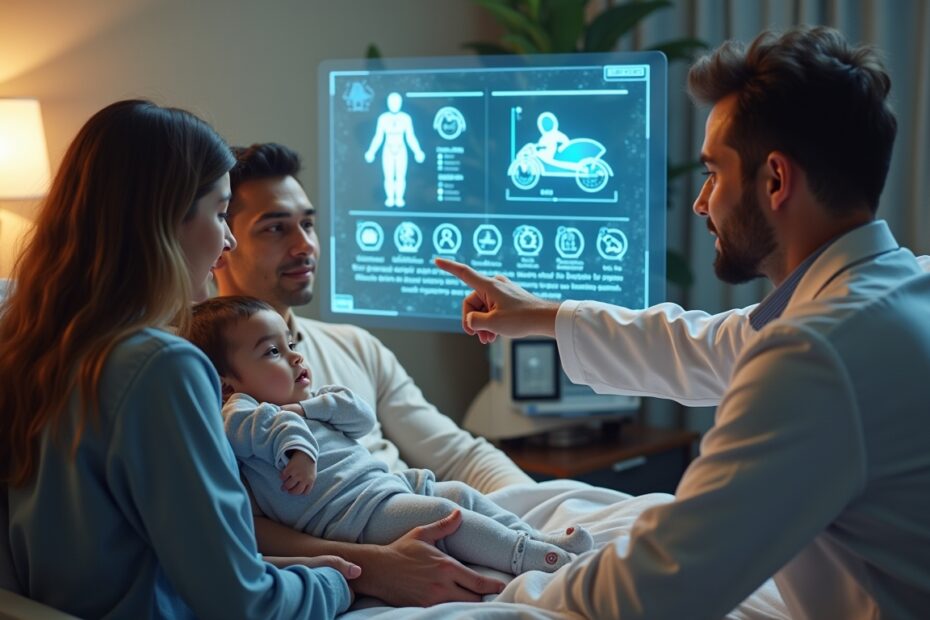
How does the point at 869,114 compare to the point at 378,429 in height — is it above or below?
above

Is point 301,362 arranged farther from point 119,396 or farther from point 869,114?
point 869,114

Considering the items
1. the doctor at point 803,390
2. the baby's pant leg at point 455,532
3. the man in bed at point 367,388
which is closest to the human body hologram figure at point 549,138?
the man in bed at point 367,388

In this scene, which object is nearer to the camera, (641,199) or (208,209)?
(208,209)

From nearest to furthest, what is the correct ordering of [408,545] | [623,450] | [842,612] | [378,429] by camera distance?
[842,612] → [408,545] → [378,429] → [623,450]

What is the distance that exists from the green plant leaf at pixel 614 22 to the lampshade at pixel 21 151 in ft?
5.33

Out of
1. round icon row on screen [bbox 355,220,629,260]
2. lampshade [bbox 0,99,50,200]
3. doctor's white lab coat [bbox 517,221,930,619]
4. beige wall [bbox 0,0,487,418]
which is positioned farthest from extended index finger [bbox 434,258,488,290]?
lampshade [bbox 0,99,50,200]

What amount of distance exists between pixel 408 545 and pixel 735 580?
1.81ft

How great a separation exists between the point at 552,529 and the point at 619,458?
4.10 feet

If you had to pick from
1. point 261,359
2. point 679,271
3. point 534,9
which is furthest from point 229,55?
point 261,359

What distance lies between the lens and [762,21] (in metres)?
3.31

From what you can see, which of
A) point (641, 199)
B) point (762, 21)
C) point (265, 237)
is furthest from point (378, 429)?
point (762, 21)

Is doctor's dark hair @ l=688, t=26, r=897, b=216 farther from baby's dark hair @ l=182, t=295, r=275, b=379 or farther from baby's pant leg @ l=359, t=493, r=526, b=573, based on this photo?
baby's dark hair @ l=182, t=295, r=275, b=379

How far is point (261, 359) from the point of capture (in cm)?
174

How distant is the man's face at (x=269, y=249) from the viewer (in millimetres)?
2289
